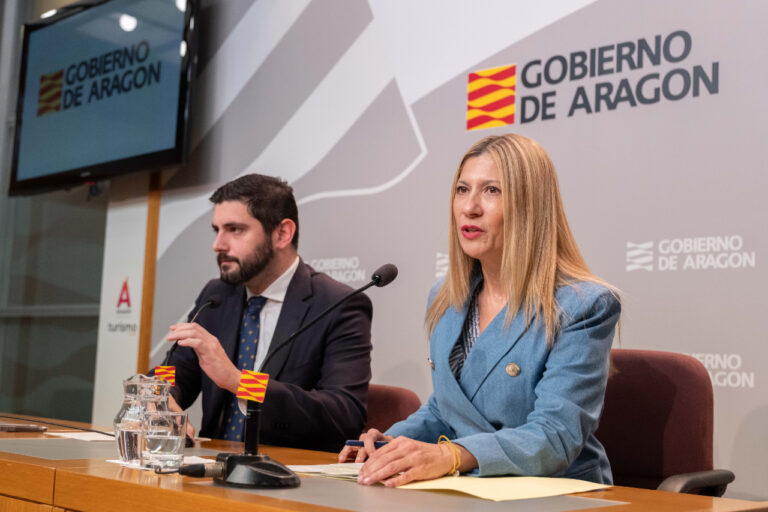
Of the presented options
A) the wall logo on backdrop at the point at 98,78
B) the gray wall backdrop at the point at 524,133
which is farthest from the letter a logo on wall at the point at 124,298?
the wall logo on backdrop at the point at 98,78

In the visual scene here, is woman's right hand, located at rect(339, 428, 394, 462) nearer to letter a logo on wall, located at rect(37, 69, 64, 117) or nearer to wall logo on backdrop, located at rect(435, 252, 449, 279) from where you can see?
wall logo on backdrop, located at rect(435, 252, 449, 279)

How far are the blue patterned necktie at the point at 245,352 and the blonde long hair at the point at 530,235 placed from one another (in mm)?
885

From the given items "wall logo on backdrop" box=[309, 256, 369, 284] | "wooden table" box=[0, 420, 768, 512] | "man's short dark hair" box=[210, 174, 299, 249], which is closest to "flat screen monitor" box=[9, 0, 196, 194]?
"wall logo on backdrop" box=[309, 256, 369, 284]

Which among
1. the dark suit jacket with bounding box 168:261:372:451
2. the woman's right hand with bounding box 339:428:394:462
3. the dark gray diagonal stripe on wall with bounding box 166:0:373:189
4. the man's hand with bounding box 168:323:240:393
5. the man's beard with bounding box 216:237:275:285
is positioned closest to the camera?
the woman's right hand with bounding box 339:428:394:462

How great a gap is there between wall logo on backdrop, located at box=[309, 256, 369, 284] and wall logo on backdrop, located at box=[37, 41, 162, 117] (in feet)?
4.80

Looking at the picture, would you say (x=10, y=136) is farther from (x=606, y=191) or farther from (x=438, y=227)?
(x=606, y=191)

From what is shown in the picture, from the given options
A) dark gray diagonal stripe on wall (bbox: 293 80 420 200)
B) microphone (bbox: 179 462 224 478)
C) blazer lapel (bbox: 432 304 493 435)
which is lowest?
microphone (bbox: 179 462 224 478)

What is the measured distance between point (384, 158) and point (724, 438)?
1.75 meters

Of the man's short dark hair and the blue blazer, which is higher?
the man's short dark hair

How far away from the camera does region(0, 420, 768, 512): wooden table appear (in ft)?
3.78

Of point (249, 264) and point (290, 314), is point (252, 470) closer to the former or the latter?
point (290, 314)

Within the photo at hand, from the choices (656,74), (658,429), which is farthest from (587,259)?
(658,429)

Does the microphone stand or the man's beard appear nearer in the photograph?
A: the microphone stand

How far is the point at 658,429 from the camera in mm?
2057
